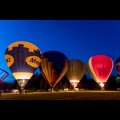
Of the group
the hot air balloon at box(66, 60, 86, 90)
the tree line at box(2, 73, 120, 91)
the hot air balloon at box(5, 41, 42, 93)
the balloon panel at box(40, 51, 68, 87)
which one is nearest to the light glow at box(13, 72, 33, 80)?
the hot air balloon at box(5, 41, 42, 93)

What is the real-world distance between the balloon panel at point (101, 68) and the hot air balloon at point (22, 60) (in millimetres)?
12125

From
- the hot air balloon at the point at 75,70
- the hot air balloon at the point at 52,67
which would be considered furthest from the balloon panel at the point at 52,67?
the hot air balloon at the point at 75,70

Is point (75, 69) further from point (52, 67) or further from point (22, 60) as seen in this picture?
point (22, 60)

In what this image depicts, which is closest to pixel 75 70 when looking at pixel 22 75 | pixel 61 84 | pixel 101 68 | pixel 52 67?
pixel 101 68

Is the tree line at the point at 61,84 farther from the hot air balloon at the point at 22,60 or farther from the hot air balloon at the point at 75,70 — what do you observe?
the hot air balloon at the point at 22,60

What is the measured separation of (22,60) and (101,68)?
1440 centimetres

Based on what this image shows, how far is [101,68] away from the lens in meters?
40.7

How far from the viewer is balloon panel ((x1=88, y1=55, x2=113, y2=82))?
4100cm

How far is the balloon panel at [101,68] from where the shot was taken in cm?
4100

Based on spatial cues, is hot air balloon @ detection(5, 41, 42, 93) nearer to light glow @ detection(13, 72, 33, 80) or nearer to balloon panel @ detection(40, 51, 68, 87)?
light glow @ detection(13, 72, 33, 80)
